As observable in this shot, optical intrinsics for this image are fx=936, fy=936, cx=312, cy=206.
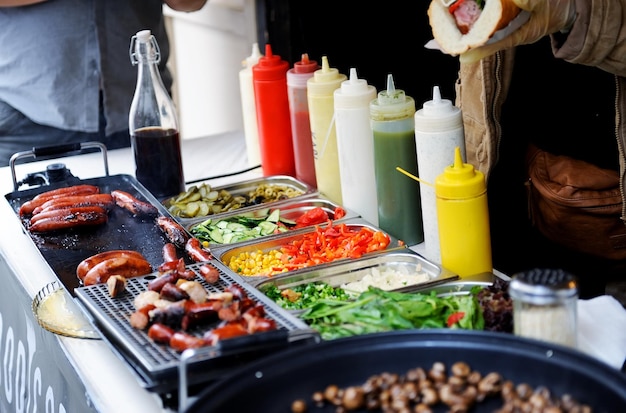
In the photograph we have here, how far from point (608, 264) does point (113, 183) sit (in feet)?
4.52

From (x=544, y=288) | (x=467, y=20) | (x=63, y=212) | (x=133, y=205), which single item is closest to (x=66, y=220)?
(x=63, y=212)

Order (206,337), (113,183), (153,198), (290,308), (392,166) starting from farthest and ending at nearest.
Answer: (113,183) → (153,198) → (392,166) → (290,308) → (206,337)

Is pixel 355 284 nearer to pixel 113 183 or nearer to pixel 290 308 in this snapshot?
pixel 290 308

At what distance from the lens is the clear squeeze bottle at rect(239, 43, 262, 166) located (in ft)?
9.00

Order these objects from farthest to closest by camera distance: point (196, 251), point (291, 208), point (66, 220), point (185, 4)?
1. point (185, 4)
2. point (291, 208)
3. point (66, 220)
4. point (196, 251)

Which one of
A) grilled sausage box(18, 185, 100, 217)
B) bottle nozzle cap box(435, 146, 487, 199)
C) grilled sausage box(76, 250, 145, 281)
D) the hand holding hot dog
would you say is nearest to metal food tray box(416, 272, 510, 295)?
bottle nozzle cap box(435, 146, 487, 199)

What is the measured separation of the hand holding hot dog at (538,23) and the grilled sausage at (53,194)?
1167 millimetres

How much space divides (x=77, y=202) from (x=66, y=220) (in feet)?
0.33

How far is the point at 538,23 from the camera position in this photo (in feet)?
5.63

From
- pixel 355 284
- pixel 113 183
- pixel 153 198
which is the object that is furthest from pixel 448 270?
pixel 113 183

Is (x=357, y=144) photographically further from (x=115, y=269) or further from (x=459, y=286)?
(x=115, y=269)

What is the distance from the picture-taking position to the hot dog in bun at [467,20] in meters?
1.66

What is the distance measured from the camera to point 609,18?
1.73 metres

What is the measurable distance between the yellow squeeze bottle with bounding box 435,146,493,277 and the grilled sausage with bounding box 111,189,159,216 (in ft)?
2.70
